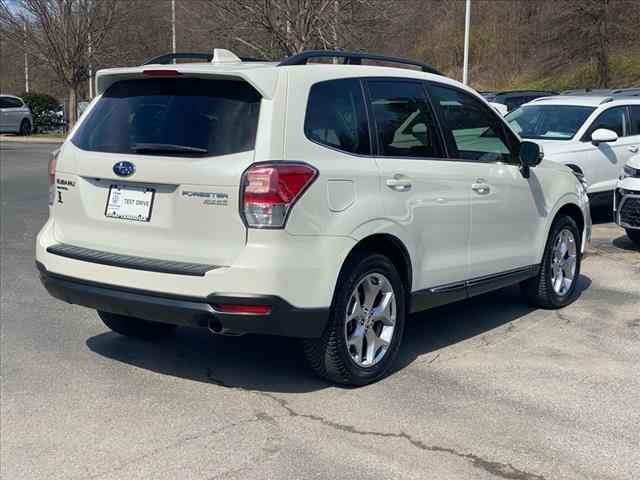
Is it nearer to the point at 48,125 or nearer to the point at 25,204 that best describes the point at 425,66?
the point at 25,204

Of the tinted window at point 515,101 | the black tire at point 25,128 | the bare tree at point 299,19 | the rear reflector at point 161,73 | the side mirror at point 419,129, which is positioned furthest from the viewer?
the black tire at point 25,128

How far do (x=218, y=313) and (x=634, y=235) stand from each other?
677cm

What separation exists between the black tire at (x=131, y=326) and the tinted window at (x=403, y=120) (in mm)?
2142

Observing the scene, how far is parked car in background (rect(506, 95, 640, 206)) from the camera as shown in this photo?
1114 centimetres

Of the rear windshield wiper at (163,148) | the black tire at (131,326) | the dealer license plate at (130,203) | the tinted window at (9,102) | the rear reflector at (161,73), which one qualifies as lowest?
the black tire at (131,326)

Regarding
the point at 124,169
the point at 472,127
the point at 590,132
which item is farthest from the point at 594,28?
the point at 124,169

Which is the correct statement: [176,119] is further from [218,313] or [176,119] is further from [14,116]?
[14,116]

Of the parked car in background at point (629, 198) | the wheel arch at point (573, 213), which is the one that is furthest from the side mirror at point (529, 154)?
the parked car in background at point (629, 198)

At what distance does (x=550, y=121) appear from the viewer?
38.9 ft

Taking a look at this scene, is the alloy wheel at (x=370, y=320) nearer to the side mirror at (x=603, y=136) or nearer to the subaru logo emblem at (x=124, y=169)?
the subaru logo emblem at (x=124, y=169)

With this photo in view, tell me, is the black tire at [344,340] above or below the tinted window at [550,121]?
below

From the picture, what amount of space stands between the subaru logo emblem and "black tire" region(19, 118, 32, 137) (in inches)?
1389

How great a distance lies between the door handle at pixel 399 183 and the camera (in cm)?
519

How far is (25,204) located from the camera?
13797 millimetres
